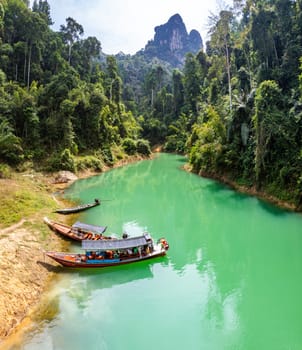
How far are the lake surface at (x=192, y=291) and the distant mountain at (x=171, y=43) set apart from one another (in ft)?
426

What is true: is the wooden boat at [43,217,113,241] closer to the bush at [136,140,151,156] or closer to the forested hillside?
the forested hillside

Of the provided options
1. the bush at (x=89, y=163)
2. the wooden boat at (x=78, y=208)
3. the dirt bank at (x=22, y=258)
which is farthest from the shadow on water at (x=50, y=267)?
the bush at (x=89, y=163)

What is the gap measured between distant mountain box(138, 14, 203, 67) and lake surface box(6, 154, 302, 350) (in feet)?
426

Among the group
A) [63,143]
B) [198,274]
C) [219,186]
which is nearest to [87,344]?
[198,274]

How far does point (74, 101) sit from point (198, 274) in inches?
1057

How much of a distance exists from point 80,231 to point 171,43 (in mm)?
138111

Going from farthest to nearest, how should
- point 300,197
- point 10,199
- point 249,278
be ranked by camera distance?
point 300,197
point 10,199
point 249,278

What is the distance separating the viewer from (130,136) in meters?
47.9

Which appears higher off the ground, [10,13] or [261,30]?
[10,13]

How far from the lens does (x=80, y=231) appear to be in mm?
14414

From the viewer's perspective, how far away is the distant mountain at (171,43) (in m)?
136

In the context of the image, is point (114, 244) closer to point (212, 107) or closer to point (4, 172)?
point (4, 172)

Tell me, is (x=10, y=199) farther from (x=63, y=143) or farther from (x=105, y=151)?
(x=105, y=151)

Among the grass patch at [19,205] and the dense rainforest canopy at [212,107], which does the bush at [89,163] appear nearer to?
the dense rainforest canopy at [212,107]
